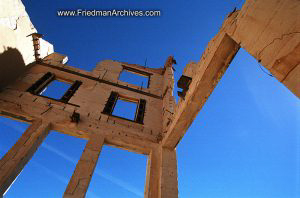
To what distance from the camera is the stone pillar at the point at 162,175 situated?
506 centimetres

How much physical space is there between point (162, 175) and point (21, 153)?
12.7 feet

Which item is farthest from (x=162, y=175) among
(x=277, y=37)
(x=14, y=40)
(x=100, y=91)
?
(x=14, y=40)

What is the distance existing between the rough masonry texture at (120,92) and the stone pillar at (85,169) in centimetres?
2

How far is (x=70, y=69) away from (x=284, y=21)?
356 inches

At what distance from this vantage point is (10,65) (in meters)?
7.00

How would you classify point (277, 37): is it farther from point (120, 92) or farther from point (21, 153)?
point (120, 92)

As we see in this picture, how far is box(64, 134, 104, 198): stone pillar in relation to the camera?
4.51 meters

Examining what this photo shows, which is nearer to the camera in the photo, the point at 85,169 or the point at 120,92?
the point at 85,169

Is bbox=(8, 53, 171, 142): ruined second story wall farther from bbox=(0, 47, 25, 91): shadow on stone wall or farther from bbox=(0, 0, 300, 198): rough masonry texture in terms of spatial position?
bbox=(0, 47, 25, 91): shadow on stone wall

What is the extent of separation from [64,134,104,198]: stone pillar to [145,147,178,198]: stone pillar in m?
1.67

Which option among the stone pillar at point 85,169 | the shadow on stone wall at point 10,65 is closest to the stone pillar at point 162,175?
the stone pillar at point 85,169

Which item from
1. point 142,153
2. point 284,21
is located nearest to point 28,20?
point 142,153

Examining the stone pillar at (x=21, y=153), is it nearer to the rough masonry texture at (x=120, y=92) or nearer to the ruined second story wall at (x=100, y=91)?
the rough masonry texture at (x=120, y=92)

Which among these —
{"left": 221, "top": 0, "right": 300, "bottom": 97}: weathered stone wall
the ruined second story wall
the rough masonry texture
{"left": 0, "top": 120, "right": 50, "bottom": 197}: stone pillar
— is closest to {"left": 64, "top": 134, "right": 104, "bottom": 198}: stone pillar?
the rough masonry texture
